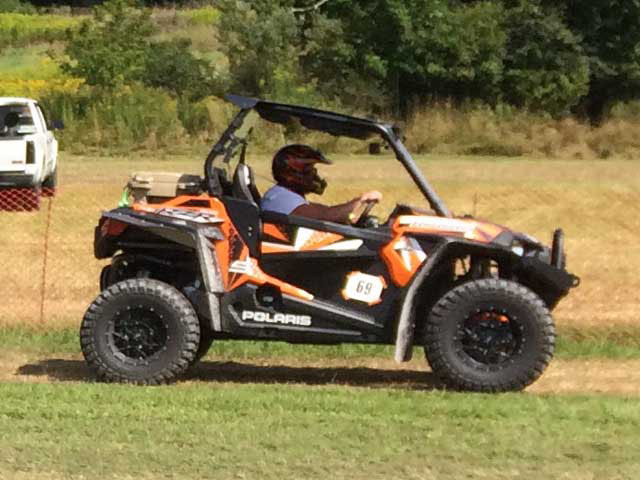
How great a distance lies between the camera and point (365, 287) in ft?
30.9

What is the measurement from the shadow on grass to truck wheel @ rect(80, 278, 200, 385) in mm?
628

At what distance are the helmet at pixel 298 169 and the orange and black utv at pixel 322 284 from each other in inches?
9.5

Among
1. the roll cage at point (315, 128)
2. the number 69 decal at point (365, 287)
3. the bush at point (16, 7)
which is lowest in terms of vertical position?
the bush at point (16, 7)

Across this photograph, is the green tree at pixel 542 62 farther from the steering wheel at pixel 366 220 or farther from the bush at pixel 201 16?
the steering wheel at pixel 366 220

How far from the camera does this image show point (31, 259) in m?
17.6

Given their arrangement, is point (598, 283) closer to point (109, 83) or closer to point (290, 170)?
point (290, 170)

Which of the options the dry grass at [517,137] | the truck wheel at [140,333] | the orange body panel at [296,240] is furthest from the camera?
the dry grass at [517,137]

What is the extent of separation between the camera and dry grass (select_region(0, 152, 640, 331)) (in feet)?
49.3

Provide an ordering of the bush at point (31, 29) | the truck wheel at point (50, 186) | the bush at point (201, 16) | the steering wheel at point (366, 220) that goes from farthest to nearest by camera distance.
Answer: the bush at point (31, 29) < the bush at point (201, 16) < the truck wheel at point (50, 186) < the steering wheel at point (366, 220)

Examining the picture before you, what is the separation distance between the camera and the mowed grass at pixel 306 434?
6992mm

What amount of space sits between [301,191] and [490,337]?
1.69 metres

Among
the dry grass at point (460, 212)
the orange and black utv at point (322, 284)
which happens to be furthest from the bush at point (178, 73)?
the orange and black utv at point (322, 284)

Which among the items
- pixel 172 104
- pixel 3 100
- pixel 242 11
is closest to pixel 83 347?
pixel 3 100

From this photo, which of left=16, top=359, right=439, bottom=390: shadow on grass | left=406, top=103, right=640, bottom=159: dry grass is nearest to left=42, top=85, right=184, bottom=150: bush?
left=406, top=103, right=640, bottom=159: dry grass
